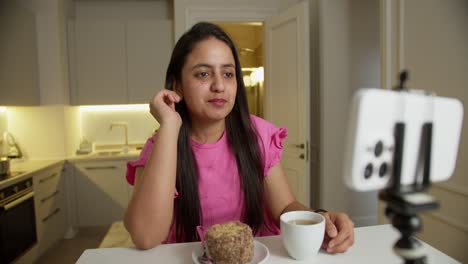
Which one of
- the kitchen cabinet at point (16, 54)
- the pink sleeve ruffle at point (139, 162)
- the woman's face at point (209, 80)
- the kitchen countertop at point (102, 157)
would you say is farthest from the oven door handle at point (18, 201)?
the woman's face at point (209, 80)

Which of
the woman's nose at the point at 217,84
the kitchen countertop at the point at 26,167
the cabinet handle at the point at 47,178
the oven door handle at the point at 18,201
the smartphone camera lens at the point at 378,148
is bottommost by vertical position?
the oven door handle at the point at 18,201

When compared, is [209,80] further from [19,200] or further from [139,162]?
[19,200]

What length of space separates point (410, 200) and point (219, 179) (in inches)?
34.1

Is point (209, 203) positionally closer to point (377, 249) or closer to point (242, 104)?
point (242, 104)

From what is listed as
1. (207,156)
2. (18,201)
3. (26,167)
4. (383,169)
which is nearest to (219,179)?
(207,156)

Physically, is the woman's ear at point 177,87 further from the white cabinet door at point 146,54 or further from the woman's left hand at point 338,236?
the white cabinet door at point 146,54

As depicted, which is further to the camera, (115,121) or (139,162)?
(115,121)

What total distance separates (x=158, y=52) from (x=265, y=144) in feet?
9.72

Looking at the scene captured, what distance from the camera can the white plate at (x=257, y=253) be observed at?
745mm

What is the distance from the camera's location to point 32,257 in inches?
112

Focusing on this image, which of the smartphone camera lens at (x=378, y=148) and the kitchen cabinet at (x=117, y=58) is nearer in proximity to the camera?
the smartphone camera lens at (x=378, y=148)

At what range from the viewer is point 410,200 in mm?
326

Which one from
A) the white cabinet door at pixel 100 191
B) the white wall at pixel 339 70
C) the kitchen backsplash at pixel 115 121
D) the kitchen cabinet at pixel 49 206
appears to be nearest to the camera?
the kitchen cabinet at pixel 49 206

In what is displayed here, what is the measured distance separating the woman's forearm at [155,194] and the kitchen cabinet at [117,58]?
312 cm
